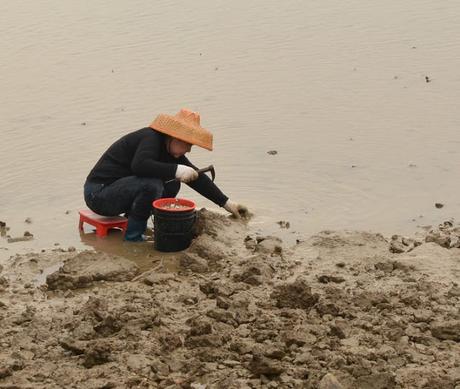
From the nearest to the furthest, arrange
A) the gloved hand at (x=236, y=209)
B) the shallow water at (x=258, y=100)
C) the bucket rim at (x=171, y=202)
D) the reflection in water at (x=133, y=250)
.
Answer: the reflection in water at (x=133, y=250), the bucket rim at (x=171, y=202), the gloved hand at (x=236, y=209), the shallow water at (x=258, y=100)

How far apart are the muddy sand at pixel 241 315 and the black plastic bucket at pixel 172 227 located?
150mm

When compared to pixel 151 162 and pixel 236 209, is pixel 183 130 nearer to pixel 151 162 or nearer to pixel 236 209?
pixel 151 162

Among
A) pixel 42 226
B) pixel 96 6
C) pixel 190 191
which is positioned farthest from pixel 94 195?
pixel 96 6

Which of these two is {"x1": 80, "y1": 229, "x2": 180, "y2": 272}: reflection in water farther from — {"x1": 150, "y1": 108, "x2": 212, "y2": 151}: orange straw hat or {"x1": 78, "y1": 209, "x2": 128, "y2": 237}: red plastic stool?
{"x1": 150, "y1": 108, "x2": 212, "y2": 151}: orange straw hat

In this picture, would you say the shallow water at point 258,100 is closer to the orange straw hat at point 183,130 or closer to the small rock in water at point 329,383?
the orange straw hat at point 183,130

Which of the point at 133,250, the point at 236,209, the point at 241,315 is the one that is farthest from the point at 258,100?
the point at 241,315

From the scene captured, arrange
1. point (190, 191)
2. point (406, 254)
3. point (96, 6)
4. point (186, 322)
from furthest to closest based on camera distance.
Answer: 1. point (96, 6)
2. point (190, 191)
3. point (406, 254)
4. point (186, 322)

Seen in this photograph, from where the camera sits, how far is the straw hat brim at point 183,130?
23.9 ft

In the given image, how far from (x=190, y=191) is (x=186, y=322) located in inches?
123

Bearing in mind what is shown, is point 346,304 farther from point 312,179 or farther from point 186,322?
point 312,179

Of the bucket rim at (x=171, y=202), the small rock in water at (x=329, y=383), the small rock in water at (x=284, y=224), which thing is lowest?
the small rock in water at (x=284, y=224)

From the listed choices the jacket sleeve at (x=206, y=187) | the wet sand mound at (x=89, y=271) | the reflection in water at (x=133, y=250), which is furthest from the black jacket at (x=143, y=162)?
the wet sand mound at (x=89, y=271)

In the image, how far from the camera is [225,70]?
42.0ft

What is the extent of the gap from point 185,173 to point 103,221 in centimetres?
80
